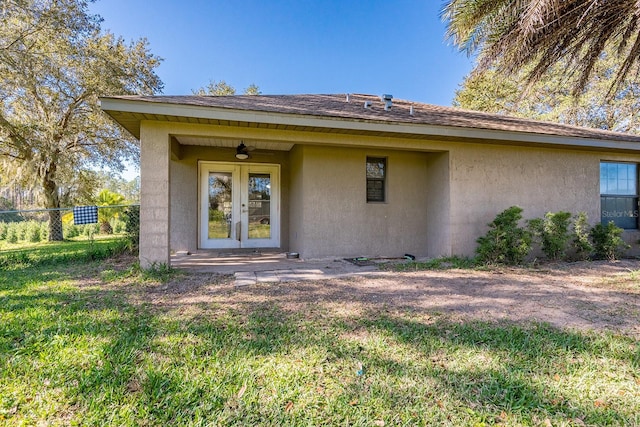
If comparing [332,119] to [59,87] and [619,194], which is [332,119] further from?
[59,87]

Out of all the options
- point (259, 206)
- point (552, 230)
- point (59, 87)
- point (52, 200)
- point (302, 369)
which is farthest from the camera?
point (52, 200)

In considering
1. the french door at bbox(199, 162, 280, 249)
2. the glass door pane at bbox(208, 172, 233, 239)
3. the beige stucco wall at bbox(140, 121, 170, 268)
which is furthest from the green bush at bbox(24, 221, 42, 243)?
the beige stucco wall at bbox(140, 121, 170, 268)

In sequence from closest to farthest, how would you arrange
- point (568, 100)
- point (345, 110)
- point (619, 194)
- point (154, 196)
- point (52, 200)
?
point (154, 196) → point (345, 110) → point (619, 194) → point (52, 200) → point (568, 100)

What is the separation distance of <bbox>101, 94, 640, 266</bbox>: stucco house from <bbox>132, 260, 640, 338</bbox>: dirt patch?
60.7 inches

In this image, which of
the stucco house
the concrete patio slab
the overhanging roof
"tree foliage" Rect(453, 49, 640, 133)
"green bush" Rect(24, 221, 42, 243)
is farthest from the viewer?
"tree foliage" Rect(453, 49, 640, 133)

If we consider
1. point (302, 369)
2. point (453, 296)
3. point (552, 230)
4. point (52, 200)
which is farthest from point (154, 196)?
point (52, 200)

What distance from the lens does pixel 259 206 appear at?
8594 millimetres

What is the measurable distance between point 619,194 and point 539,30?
17.7ft

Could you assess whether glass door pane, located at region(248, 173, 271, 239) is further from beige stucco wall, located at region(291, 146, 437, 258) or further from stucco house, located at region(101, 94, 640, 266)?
beige stucco wall, located at region(291, 146, 437, 258)

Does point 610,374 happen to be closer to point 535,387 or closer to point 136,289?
point 535,387

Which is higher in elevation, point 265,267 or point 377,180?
point 377,180

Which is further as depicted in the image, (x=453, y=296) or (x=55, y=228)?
(x=55, y=228)

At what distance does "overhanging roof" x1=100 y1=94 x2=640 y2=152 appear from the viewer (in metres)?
5.04

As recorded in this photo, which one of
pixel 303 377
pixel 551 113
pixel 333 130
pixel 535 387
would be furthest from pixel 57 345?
pixel 551 113
